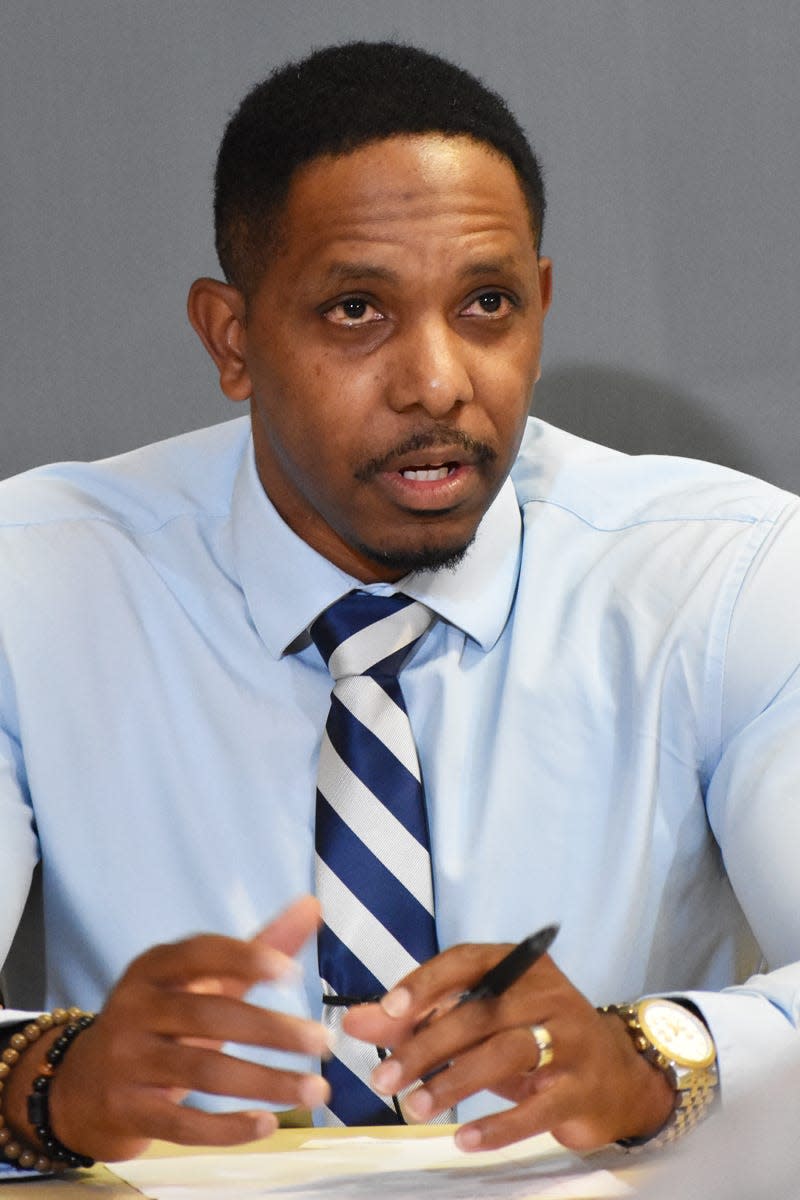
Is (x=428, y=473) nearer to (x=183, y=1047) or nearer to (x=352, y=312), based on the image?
(x=352, y=312)

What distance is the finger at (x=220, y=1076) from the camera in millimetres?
1021

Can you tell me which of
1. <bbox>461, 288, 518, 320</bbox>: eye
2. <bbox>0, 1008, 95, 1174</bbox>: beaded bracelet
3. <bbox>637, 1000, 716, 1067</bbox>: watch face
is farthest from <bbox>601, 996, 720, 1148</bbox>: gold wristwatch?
<bbox>461, 288, 518, 320</bbox>: eye

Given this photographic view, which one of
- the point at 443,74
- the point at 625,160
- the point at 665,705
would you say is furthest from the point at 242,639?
the point at 625,160

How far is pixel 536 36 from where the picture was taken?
79.7 inches

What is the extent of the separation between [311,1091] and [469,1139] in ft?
0.35

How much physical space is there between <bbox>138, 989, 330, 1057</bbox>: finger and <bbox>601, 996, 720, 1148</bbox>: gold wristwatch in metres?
A: 0.25

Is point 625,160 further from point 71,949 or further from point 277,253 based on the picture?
point 71,949

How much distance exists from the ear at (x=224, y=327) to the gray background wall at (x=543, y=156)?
14.8 inches

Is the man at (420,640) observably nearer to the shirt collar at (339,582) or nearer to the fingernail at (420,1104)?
the shirt collar at (339,582)

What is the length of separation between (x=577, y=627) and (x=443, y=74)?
0.54m

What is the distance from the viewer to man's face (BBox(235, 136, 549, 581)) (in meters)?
1.43

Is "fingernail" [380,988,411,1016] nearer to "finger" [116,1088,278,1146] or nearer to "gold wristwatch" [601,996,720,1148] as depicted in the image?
"finger" [116,1088,278,1146]

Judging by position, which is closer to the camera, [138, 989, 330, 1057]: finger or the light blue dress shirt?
[138, 989, 330, 1057]: finger

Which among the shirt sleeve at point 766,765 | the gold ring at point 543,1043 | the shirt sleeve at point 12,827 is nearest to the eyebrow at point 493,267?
the shirt sleeve at point 766,765
